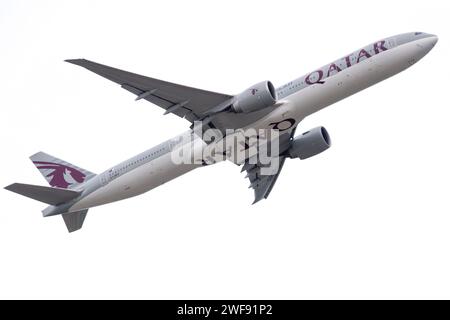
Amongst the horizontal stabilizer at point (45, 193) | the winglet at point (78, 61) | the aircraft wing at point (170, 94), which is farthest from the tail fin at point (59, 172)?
the winglet at point (78, 61)

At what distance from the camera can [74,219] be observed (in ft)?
150

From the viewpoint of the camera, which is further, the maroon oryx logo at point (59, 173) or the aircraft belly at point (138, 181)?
the maroon oryx logo at point (59, 173)

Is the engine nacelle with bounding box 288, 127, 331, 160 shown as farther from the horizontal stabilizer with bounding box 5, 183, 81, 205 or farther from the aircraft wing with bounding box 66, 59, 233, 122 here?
the horizontal stabilizer with bounding box 5, 183, 81, 205

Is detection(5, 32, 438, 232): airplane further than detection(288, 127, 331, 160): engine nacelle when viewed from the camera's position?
No

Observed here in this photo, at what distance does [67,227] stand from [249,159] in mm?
12296

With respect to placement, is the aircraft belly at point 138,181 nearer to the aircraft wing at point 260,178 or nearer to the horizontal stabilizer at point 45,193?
the horizontal stabilizer at point 45,193

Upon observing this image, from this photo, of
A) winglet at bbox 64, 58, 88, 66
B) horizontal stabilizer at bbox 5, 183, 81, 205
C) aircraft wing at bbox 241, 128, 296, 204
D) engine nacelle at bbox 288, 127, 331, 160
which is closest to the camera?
Result: winglet at bbox 64, 58, 88, 66

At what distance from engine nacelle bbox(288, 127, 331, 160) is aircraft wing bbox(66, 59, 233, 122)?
7.30 meters

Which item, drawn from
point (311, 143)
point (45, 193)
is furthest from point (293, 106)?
point (45, 193)

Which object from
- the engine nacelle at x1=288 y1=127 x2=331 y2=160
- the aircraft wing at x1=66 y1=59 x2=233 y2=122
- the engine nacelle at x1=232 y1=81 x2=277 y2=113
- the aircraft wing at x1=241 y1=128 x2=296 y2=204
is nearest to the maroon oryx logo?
the aircraft wing at x1=66 y1=59 x2=233 y2=122

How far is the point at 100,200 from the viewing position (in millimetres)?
43594

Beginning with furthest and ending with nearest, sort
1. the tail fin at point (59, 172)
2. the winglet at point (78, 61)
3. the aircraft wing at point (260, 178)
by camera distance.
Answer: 1. the aircraft wing at point (260, 178)
2. the tail fin at point (59, 172)
3. the winglet at point (78, 61)

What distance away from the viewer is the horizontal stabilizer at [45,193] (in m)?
40.8

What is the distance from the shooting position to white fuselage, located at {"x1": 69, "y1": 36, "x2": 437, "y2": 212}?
37406mm
